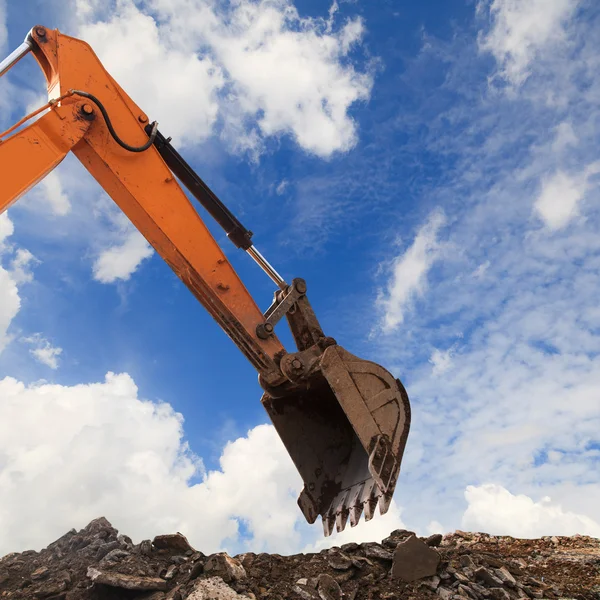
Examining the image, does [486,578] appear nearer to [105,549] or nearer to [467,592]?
[467,592]

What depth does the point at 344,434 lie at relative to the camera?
6418 millimetres

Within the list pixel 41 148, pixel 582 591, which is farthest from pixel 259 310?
pixel 582 591

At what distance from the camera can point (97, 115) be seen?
5043 millimetres

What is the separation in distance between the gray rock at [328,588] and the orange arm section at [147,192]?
208cm

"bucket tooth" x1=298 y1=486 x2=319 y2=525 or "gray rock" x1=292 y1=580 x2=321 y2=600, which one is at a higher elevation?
"bucket tooth" x1=298 y1=486 x2=319 y2=525

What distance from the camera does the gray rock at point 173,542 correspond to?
646 cm

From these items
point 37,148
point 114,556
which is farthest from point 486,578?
point 37,148

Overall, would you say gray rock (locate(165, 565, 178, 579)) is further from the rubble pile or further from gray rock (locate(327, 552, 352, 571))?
gray rock (locate(327, 552, 352, 571))

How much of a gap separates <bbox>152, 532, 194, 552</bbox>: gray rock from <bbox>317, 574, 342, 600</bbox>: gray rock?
63.1 inches

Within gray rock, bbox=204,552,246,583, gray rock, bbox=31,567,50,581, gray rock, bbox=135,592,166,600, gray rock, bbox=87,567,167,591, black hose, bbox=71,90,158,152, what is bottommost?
gray rock, bbox=135,592,166,600

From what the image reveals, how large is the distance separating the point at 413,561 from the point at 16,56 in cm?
637

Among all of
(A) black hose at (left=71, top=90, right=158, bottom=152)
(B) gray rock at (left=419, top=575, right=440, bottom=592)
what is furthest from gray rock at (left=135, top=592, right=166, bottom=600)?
(A) black hose at (left=71, top=90, right=158, bottom=152)

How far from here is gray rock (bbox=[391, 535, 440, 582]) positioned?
6188mm

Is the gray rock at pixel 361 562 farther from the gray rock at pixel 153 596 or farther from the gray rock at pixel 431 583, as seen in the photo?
the gray rock at pixel 153 596
